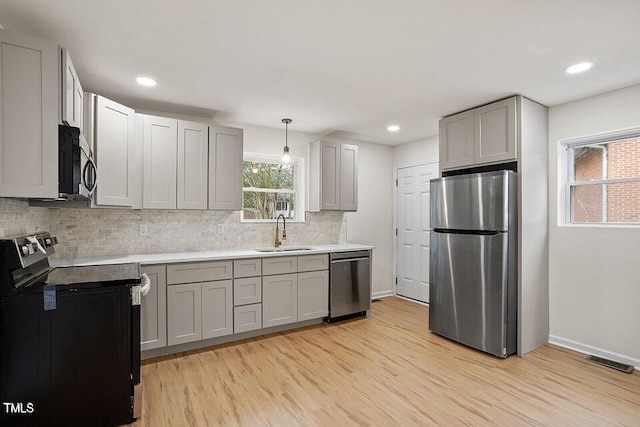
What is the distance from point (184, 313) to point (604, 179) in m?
4.16

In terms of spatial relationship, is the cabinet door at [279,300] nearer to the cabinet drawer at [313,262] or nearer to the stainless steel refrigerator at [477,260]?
the cabinet drawer at [313,262]

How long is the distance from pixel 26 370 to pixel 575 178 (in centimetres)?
461

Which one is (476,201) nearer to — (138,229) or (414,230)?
(414,230)

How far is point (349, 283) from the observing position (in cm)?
414

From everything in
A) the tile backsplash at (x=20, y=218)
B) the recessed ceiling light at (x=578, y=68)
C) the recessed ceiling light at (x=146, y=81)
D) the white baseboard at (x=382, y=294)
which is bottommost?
the white baseboard at (x=382, y=294)

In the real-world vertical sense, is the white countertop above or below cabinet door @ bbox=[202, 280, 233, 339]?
above

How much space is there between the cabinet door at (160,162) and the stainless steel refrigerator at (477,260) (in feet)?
9.10

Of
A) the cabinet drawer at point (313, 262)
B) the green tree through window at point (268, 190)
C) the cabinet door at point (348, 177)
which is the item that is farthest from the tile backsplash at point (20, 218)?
the cabinet door at point (348, 177)

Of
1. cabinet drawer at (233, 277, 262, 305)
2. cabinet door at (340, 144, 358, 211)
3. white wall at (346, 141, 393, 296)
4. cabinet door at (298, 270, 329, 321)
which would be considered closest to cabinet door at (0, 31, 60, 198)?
cabinet drawer at (233, 277, 262, 305)

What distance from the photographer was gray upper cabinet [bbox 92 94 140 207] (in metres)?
2.75

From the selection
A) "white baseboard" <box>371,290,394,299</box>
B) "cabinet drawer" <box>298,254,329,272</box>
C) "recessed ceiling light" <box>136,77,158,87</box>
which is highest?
"recessed ceiling light" <box>136,77,158,87</box>

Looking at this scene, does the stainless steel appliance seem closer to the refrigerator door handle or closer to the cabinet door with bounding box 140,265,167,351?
the cabinet door with bounding box 140,265,167,351

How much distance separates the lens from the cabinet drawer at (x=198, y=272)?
3.04 meters

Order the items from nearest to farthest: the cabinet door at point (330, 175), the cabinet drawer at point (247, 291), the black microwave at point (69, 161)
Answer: the black microwave at point (69, 161), the cabinet drawer at point (247, 291), the cabinet door at point (330, 175)
